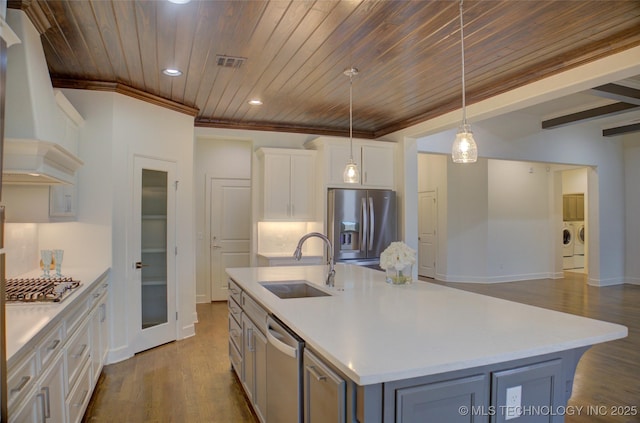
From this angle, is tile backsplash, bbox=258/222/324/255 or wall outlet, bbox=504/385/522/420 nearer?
wall outlet, bbox=504/385/522/420

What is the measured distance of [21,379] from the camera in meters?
1.58

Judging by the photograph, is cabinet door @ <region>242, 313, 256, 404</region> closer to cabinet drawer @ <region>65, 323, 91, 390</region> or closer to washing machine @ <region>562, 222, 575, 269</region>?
cabinet drawer @ <region>65, 323, 91, 390</region>

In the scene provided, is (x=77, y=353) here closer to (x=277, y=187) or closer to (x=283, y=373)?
(x=283, y=373)

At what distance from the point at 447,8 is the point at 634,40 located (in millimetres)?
1390

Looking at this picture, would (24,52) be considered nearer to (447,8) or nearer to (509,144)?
(447,8)

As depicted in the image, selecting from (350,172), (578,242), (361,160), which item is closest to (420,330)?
(350,172)

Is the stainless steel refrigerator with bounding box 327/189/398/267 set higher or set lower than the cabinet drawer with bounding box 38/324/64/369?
higher

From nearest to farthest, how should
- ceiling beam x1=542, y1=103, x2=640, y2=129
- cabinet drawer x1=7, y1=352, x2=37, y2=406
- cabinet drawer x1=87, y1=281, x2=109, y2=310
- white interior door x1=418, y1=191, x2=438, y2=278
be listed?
cabinet drawer x1=7, y1=352, x2=37, y2=406 < cabinet drawer x1=87, y1=281, x2=109, y2=310 < ceiling beam x1=542, y1=103, x2=640, y2=129 < white interior door x1=418, y1=191, x2=438, y2=278

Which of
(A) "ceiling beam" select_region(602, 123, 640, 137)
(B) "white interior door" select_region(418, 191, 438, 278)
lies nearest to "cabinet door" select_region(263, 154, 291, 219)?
(B) "white interior door" select_region(418, 191, 438, 278)

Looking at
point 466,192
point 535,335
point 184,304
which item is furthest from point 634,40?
point 466,192

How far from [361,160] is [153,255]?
2778mm

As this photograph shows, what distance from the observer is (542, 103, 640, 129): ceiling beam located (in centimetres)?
573

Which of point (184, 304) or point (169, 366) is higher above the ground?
point (184, 304)

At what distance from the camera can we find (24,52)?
239cm
